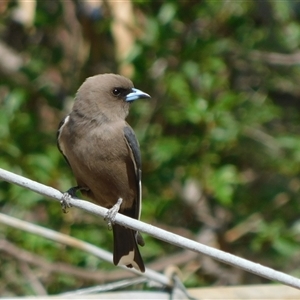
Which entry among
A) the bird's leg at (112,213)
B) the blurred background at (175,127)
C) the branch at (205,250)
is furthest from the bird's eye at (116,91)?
the branch at (205,250)

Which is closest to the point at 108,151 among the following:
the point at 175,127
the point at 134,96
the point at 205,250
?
the point at 134,96

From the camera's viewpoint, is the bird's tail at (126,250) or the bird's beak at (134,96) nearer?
the bird's tail at (126,250)

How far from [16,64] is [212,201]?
2.19 m

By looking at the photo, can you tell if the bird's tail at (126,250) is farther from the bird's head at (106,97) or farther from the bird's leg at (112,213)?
the bird's head at (106,97)

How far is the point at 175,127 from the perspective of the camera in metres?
7.32

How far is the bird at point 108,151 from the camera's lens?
202 inches

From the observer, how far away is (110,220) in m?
4.94

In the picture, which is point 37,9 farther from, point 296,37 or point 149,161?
point 296,37

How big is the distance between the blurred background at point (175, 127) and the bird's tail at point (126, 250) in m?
1.18

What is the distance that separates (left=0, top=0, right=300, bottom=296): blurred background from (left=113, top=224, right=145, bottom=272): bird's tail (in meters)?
1.18

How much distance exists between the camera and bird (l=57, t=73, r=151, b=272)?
5141 mm

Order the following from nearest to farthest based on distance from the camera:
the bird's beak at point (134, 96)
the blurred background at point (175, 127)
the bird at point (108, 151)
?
the bird at point (108, 151) < the bird's beak at point (134, 96) < the blurred background at point (175, 127)

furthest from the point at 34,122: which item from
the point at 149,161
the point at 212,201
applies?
the point at 212,201

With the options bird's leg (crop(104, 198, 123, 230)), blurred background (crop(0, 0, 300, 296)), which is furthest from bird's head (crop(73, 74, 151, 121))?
blurred background (crop(0, 0, 300, 296))
